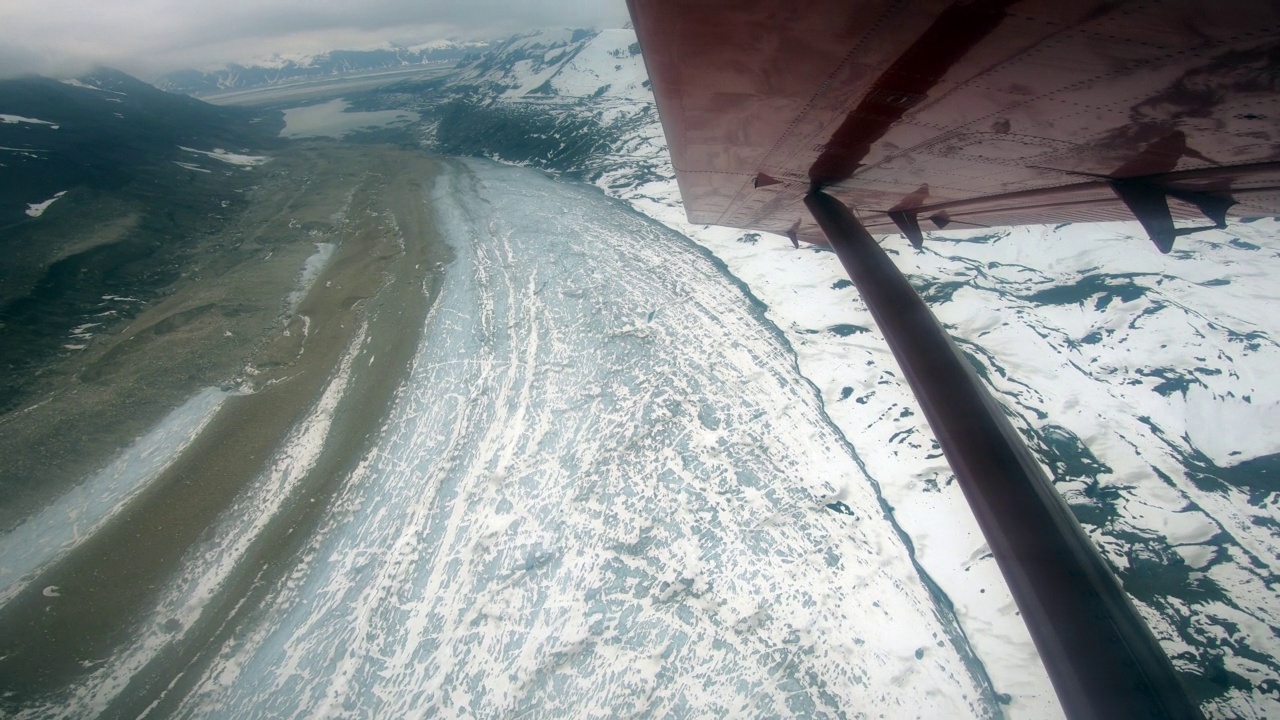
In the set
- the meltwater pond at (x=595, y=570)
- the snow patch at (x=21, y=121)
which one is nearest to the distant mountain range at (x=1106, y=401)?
the meltwater pond at (x=595, y=570)

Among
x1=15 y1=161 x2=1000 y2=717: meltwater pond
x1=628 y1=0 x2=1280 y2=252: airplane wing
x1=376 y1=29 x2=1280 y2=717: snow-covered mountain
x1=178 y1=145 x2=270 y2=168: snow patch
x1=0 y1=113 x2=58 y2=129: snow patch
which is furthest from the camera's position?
x1=178 y1=145 x2=270 y2=168: snow patch

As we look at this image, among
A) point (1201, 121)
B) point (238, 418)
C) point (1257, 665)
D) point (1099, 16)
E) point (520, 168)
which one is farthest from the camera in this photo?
point (520, 168)

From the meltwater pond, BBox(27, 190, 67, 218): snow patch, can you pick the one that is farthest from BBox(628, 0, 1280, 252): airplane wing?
BBox(27, 190, 67, 218): snow patch

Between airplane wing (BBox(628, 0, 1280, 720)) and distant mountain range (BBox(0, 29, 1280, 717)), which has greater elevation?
airplane wing (BBox(628, 0, 1280, 720))

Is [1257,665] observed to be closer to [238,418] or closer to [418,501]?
[418,501]

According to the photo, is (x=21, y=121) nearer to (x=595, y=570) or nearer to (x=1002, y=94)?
(x=595, y=570)

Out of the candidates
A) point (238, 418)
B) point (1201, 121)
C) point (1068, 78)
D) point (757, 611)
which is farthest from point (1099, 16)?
point (238, 418)

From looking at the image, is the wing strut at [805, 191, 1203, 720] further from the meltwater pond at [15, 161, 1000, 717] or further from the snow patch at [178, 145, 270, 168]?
the snow patch at [178, 145, 270, 168]
